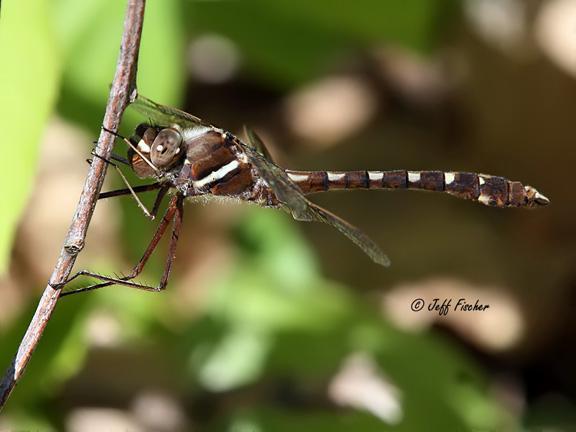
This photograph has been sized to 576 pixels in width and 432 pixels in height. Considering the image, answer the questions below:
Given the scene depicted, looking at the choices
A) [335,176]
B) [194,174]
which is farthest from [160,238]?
[335,176]

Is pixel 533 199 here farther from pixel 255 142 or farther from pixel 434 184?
pixel 255 142

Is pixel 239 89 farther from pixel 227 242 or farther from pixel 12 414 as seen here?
pixel 12 414

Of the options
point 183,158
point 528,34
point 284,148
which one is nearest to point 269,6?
point 284,148

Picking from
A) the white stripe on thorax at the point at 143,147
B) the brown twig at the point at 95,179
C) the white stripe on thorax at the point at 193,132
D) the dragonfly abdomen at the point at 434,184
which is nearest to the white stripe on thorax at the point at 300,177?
the dragonfly abdomen at the point at 434,184

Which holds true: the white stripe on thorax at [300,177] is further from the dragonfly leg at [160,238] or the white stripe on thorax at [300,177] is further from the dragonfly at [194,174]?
the dragonfly leg at [160,238]

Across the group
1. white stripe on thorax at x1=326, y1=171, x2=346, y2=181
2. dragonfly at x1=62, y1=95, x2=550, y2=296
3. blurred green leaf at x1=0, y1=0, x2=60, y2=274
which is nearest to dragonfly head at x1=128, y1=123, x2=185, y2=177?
dragonfly at x1=62, y1=95, x2=550, y2=296

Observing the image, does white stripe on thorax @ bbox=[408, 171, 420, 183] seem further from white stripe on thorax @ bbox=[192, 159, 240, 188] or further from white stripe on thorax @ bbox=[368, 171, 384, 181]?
white stripe on thorax @ bbox=[192, 159, 240, 188]
